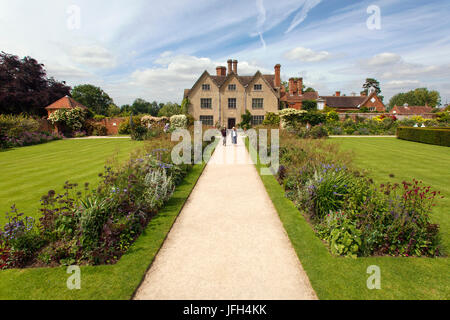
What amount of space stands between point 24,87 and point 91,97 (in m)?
44.5

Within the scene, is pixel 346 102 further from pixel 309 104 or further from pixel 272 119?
pixel 272 119

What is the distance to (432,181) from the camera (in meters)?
8.98

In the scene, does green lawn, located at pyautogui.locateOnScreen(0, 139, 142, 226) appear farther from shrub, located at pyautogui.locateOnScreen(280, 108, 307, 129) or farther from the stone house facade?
the stone house facade

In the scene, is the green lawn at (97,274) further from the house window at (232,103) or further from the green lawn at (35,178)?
the house window at (232,103)

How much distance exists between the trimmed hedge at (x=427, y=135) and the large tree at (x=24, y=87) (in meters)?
46.1

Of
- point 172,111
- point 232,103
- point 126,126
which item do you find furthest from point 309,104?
point 126,126

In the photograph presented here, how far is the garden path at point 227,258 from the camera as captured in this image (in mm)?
3553

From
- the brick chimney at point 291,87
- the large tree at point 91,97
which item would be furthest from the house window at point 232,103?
the large tree at point 91,97

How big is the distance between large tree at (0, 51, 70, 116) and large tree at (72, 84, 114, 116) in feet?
126

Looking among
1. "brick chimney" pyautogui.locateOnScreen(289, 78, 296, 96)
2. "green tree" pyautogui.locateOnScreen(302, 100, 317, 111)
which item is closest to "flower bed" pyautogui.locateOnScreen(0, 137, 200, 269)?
"green tree" pyautogui.locateOnScreen(302, 100, 317, 111)

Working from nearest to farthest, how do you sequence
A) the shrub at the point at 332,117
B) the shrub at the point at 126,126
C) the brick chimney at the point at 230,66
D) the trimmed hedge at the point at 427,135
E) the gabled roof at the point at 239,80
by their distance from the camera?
the trimmed hedge at the point at 427,135
the shrub at the point at 126,126
the shrub at the point at 332,117
the gabled roof at the point at 239,80
the brick chimney at the point at 230,66

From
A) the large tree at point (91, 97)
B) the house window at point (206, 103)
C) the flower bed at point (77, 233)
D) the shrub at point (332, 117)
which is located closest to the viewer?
the flower bed at point (77, 233)

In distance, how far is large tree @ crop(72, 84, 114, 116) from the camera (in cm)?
7350

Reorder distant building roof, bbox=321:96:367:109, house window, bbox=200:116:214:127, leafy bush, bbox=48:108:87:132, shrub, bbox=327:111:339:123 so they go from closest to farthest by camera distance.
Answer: leafy bush, bbox=48:108:87:132 → shrub, bbox=327:111:339:123 → house window, bbox=200:116:214:127 → distant building roof, bbox=321:96:367:109
